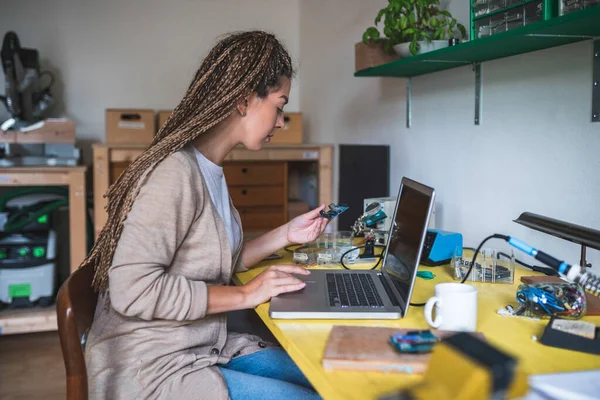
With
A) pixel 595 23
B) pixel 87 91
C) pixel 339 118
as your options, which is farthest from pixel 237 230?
pixel 87 91

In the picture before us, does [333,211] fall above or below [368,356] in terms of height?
above

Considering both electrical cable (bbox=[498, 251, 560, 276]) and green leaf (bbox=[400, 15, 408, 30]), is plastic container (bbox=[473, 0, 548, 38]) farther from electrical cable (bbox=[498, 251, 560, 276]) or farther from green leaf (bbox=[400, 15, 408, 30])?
electrical cable (bbox=[498, 251, 560, 276])

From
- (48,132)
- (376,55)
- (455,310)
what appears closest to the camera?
(455,310)

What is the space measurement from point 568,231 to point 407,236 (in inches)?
13.8

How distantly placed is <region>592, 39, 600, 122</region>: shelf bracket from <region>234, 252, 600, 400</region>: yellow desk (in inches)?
19.7

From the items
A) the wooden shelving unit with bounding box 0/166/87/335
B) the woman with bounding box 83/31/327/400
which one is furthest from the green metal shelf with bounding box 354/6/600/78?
the wooden shelving unit with bounding box 0/166/87/335

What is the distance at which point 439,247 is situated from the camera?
5.73 feet

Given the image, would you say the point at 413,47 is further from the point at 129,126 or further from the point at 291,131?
the point at 129,126

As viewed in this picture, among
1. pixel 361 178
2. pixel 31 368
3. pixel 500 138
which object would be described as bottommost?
pixel 31 368

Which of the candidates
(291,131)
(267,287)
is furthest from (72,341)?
(291,131)

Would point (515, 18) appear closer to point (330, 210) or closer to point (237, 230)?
point (330, 210)

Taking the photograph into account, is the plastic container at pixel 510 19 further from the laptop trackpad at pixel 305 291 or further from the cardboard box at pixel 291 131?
the cardboard box at pixel 291 131

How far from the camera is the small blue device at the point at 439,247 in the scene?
1.74 metres

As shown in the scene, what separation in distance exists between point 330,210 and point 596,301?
724mm
